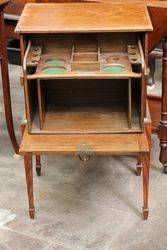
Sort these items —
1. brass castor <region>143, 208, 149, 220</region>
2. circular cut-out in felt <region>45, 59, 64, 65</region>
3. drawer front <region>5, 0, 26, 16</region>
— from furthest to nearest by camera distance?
drawer front <region>5, 0, 26, 16</region>
brass castor <region>143, 208, 149, 220</region>
circular cut-out in felt <region>45, 59, 64, 65</region>

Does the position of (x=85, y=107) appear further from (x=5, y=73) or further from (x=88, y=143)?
(x=5, y=73)

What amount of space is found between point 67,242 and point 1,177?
2.34ft

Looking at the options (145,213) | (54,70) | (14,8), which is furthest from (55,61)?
(14,8)

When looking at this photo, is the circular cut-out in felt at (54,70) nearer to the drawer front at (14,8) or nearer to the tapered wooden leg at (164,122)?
the tapered wooden leg at (164,122)

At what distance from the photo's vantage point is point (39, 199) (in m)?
2.59

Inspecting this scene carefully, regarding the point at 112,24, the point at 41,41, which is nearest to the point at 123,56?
the point at 112,24

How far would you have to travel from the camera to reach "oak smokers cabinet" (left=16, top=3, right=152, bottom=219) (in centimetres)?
209

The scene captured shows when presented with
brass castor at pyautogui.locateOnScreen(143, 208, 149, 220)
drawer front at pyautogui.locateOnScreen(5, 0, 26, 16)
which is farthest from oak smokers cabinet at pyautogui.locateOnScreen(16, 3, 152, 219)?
drawer front at pyautogui.locateOnScreen(5, 0, 26, 16)

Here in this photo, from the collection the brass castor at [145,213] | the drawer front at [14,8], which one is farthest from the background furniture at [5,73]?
the drawer front at [14,8]

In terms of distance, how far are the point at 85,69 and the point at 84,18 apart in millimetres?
266

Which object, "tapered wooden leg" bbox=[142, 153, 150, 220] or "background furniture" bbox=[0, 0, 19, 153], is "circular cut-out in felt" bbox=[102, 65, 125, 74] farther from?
"background furniture" bbox=[0, 0, 19, 153]

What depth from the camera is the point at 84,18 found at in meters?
2.21

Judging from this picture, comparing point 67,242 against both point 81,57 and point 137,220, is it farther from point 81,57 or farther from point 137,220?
point 81,57

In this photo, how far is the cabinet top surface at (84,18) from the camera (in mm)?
2078
